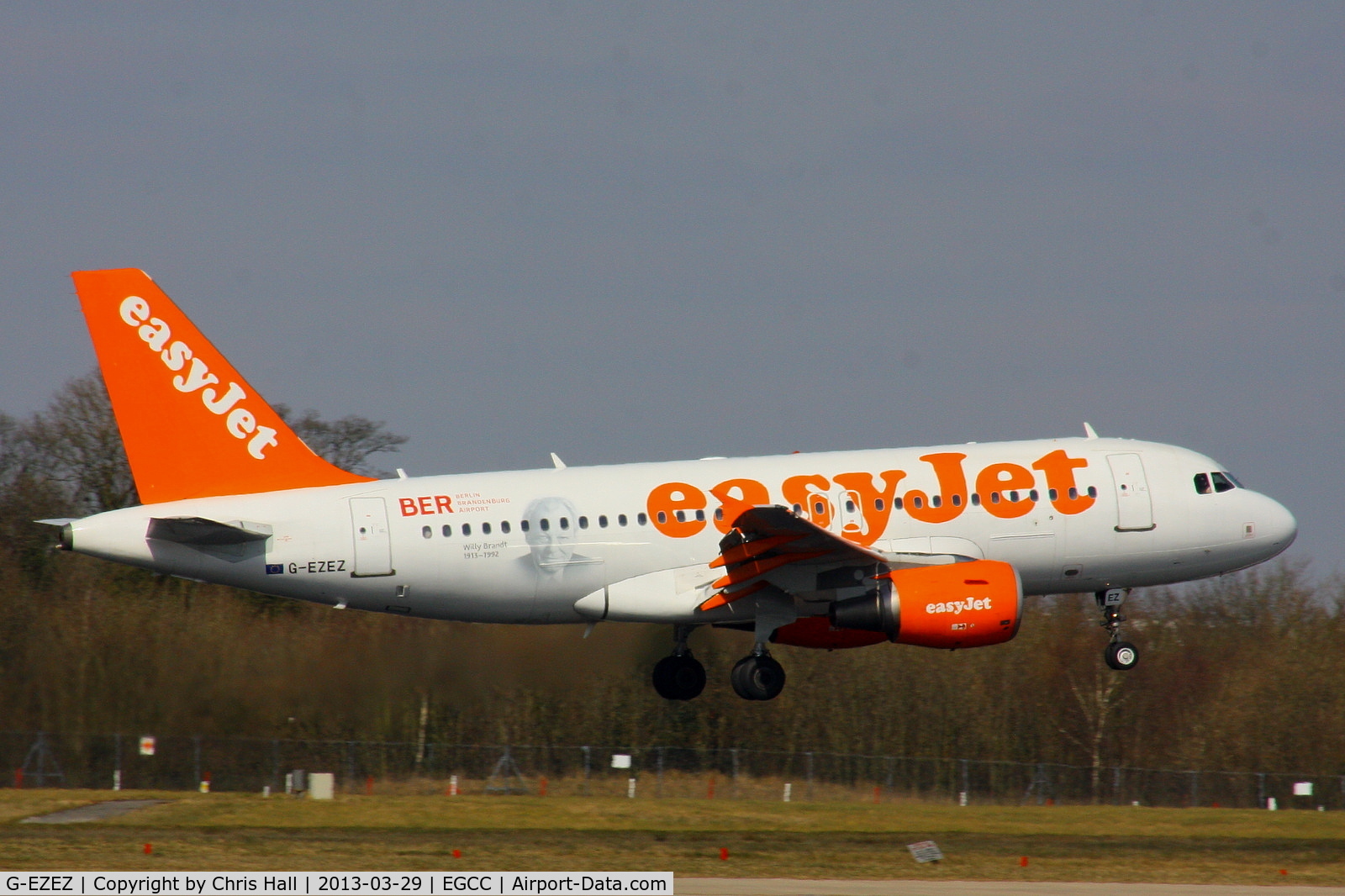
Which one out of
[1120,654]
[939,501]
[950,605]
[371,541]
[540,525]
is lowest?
[1120,654]

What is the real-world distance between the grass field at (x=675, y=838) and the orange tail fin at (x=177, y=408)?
6.39m

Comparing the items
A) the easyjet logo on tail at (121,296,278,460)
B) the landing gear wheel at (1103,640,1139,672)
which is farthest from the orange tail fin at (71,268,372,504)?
the landing gear wheel at (1103,640,1139,672)

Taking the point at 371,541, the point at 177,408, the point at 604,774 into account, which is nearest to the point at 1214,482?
the point at 604,774

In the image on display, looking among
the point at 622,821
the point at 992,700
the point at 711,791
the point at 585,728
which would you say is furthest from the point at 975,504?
the point at 992,700

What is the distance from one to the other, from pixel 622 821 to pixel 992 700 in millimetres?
25443

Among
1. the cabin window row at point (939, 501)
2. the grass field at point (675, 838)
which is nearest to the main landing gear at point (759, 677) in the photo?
the grass field at point (675, 838)

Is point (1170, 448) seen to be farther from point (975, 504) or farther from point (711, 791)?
point (711, 791)

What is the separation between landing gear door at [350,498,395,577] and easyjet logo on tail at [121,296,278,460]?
2.30m

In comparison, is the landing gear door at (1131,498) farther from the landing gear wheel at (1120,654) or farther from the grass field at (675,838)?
the grass field at (675,838)

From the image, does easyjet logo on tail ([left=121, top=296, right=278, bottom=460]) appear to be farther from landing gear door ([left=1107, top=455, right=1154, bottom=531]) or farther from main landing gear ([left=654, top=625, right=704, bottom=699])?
landing gear door ([left=1107, top=455, right=1154, bottom=531])

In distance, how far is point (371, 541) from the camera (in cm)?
2955

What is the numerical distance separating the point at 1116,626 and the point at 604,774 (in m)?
14.2

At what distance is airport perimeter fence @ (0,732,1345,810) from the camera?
36750 millimetres

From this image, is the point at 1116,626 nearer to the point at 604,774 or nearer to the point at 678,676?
the point at 678,676
